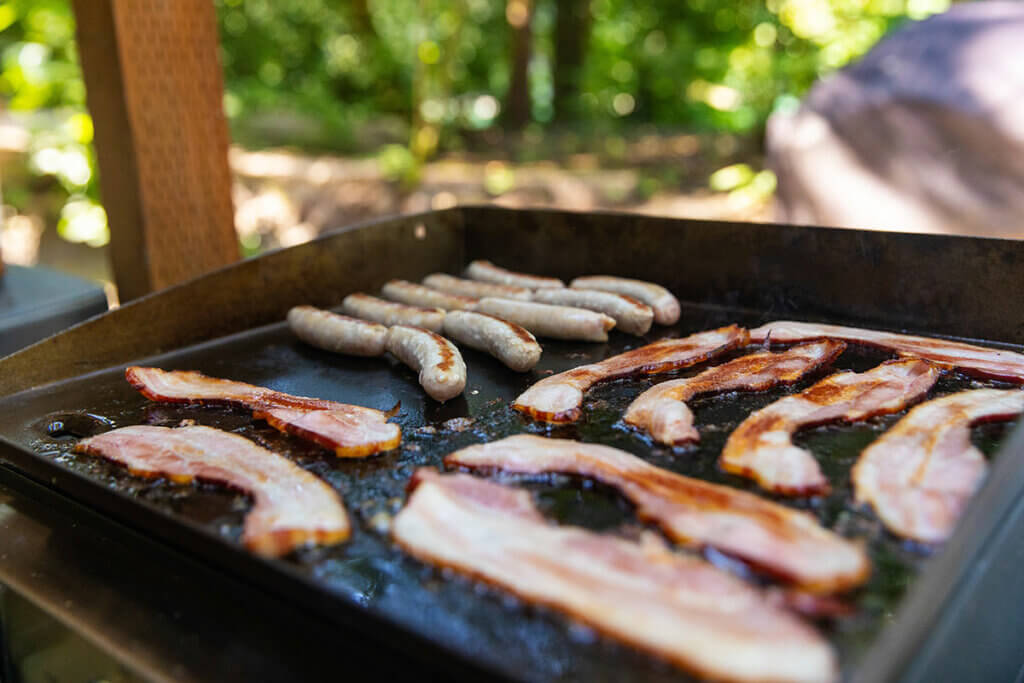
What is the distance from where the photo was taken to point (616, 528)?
61.0 inches

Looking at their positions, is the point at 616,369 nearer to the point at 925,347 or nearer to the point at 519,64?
the point at 925,347

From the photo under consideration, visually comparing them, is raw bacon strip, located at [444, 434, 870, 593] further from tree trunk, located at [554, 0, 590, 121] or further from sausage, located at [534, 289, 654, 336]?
tree trunk, located at [554, 0, 590, 121]

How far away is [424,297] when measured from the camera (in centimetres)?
315

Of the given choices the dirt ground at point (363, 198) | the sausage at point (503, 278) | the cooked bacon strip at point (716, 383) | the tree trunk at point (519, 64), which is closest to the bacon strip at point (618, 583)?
the cooked bacon strip at point (716, 383)

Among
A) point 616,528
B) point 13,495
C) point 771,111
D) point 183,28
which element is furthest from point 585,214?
point 771,111

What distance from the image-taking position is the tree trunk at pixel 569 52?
412 inches

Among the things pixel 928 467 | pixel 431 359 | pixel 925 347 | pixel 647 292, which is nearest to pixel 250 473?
pixel 431 359

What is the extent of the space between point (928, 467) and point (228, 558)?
140 cm

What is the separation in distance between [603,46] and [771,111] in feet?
10.5

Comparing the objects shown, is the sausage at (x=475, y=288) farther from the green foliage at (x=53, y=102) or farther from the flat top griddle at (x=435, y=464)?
the green foliage at (x=53, y=102)

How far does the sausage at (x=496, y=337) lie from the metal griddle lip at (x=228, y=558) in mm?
1161

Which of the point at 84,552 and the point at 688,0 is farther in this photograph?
the point at 688,0

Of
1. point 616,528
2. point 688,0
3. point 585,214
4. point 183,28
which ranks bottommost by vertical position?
point 616,528

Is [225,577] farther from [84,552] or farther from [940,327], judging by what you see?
[940,327]
